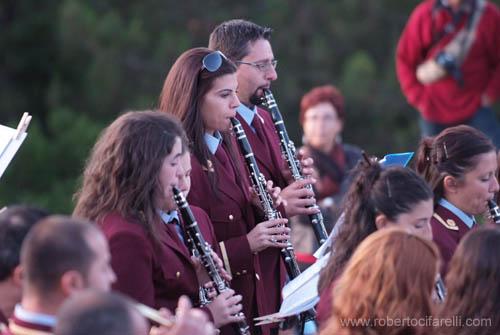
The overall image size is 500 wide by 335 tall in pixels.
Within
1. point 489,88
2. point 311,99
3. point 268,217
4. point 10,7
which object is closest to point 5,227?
point 268,217

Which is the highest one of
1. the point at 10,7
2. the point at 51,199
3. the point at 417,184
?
the point at 10,7

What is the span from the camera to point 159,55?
11.7 metres

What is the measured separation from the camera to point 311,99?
327 inches

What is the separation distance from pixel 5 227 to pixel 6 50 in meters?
8.29

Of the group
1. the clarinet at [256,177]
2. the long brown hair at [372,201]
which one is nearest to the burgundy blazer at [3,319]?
the long brown hair at [372,201]

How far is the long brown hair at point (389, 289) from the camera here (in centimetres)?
364

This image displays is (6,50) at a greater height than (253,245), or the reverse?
(6,50)

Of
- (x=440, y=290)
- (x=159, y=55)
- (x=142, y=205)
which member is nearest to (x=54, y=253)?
(x=142, y=205)

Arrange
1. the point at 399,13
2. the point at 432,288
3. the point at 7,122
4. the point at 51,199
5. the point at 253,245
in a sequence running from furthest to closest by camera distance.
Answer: the point at 399,13
the point at 7,122
the point at 51,199
the point at 253,245
the point at 432,288

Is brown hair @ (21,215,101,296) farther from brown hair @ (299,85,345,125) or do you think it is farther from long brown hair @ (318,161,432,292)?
brown hair @ (299,85,345,125)

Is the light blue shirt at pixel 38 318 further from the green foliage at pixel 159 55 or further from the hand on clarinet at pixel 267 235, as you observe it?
the green foliage at pixel 159 55

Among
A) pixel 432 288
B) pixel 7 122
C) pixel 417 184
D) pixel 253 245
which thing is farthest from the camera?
pixel 7 122

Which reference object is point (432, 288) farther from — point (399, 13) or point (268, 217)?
point (399, 13)

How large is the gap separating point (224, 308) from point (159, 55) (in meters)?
7.35
